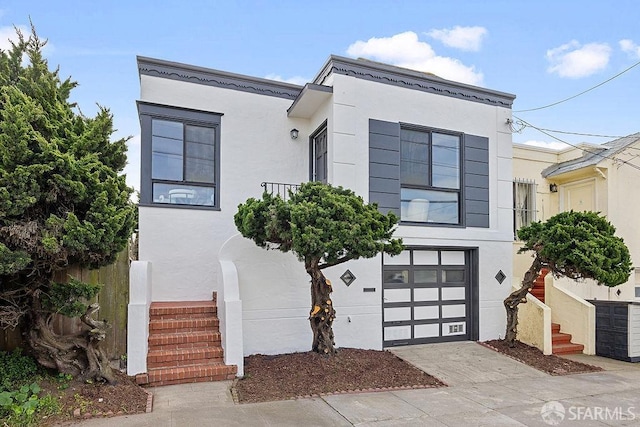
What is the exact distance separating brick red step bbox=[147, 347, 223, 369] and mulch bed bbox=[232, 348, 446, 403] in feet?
1.71

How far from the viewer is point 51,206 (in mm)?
4828

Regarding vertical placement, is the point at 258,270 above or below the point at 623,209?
below

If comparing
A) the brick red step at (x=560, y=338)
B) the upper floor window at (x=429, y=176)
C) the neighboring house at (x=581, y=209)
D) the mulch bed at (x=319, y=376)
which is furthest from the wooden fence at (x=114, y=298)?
the brick red step at (x=560, y=338)

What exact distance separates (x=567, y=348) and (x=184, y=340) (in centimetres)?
725

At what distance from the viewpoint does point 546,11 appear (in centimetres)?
916

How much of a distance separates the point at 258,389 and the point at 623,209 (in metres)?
10.6

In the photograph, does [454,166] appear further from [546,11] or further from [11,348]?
[11,348]

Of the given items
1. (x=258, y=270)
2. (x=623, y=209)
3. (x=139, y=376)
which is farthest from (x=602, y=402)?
(x=623, y=209)

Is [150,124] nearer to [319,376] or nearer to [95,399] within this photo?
[95,399]

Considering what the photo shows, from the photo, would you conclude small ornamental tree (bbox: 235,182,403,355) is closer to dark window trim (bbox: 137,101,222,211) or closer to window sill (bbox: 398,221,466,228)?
window sill (bbox: 398,221,466,228)

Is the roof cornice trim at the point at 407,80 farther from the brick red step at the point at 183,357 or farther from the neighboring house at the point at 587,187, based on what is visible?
the brick red step at the point at 183,357

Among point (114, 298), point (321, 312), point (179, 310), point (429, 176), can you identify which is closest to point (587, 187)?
point (429, 176)

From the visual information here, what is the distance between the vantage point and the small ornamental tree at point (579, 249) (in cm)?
700

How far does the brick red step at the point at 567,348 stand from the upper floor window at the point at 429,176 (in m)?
3.06
